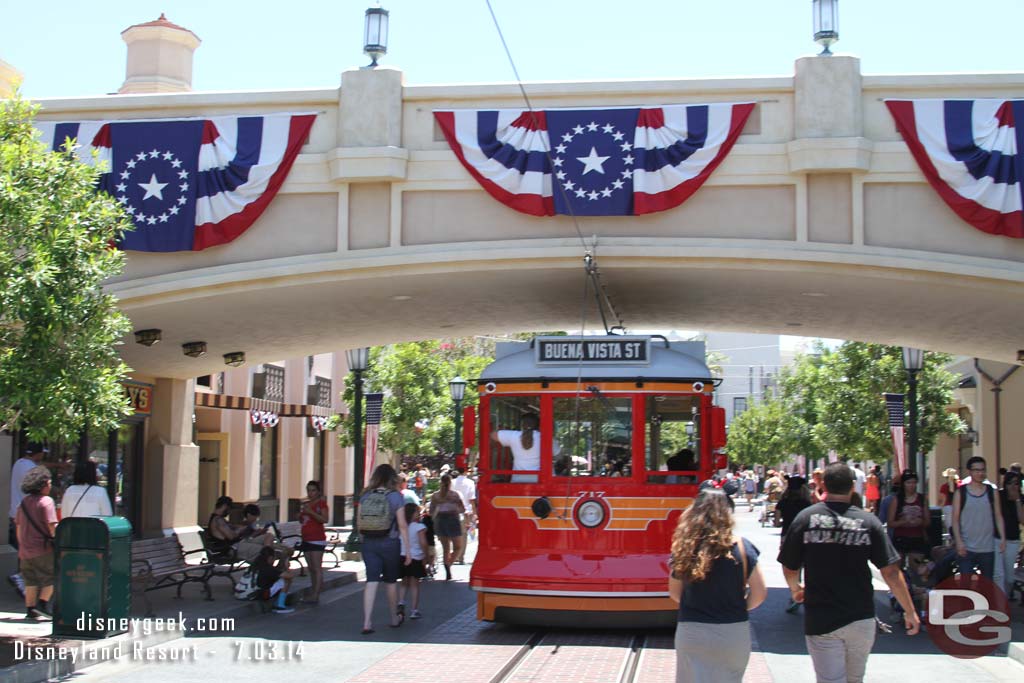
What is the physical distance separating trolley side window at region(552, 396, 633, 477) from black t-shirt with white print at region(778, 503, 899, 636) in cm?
521

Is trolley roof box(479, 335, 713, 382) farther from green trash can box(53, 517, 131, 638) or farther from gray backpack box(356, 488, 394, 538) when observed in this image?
green trash can box(53, 517, 131, 638)

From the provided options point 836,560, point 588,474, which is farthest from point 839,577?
point 588,474

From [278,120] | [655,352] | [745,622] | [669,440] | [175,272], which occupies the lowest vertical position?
[745,622]

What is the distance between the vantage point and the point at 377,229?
1461cm

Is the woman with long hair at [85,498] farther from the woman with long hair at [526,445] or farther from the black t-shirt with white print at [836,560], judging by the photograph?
the black t-shirt with white print at [836,560]

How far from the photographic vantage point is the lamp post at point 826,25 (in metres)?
14.4

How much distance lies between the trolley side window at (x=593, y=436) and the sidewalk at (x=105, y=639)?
444cm

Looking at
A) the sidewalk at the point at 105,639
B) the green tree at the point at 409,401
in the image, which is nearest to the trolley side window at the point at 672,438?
the sidewalk at the point at 105,639

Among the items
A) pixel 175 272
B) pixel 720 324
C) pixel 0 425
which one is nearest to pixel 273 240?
pixel 175 272

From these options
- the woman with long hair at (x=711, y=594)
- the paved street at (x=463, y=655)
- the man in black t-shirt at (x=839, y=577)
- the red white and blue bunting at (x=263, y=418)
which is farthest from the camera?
the red white and blue bunting at (x=263, y=418)

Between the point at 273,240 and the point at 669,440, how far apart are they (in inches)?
228

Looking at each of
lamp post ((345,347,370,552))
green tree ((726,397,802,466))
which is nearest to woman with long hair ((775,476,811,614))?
lamp post ((345,347,370,552))

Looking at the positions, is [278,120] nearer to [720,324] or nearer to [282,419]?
[720,324]

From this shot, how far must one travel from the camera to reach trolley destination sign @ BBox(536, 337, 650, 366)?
40.4 ft
